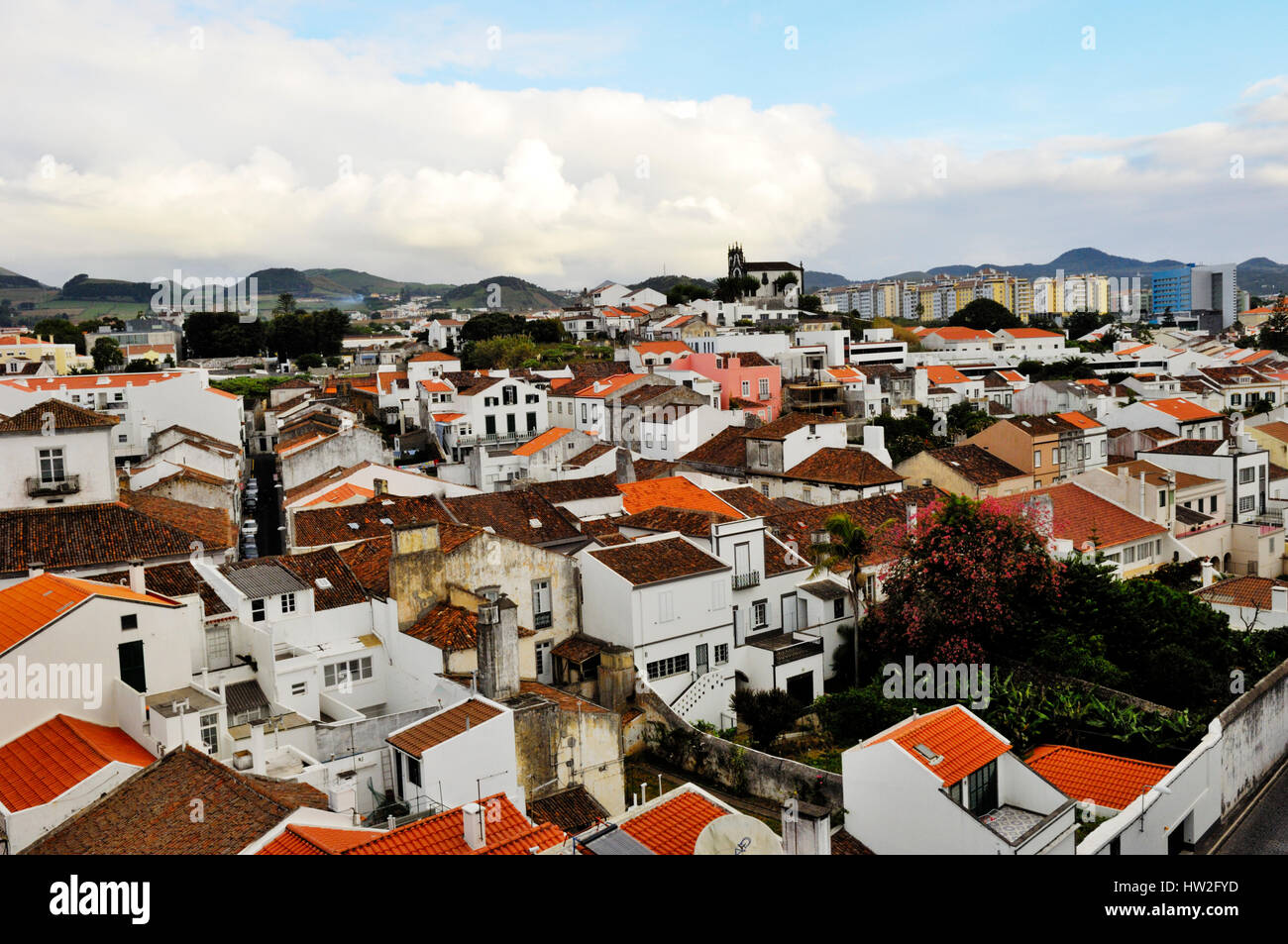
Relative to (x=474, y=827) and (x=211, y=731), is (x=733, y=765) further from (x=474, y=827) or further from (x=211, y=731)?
(x=474, y=827)

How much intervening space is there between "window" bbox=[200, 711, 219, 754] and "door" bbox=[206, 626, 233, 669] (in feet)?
14.2

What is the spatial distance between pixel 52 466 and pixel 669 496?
1805cm

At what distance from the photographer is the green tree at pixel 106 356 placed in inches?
2805

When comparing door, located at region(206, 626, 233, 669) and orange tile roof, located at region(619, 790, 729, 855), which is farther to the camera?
door, located at region(206, 626, 233, 669)

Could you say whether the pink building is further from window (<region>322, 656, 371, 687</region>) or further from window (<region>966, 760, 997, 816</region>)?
window (<region>966, 760, 997, 816</region>)

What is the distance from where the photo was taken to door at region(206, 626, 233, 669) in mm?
20250

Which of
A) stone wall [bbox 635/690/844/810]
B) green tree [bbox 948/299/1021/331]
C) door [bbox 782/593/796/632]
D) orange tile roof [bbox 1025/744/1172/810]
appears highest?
green tree [bbox 948/299/1021/331]

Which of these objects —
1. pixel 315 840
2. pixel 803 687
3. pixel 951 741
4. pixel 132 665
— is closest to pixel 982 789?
pixel 951 741

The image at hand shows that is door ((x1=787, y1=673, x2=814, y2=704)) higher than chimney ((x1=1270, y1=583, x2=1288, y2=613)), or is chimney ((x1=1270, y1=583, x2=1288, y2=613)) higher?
chimney ((x1=1270, y1=583, x2=1288, y2=613))

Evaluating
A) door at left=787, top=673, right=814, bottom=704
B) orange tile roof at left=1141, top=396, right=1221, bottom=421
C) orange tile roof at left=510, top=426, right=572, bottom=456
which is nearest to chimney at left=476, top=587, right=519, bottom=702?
door at left=787, top=673, right=814, bottom=704

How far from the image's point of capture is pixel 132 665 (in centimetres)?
1658

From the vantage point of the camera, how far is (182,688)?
56.1ft
